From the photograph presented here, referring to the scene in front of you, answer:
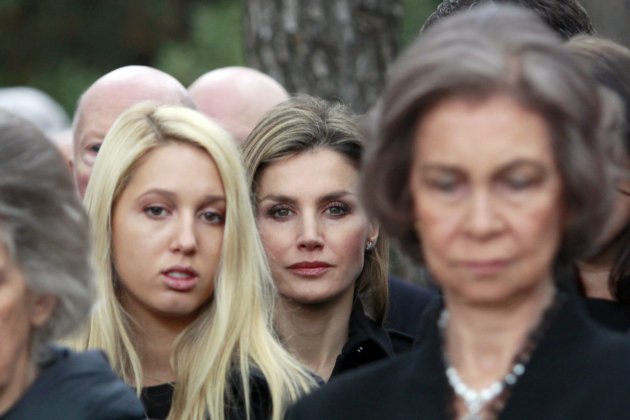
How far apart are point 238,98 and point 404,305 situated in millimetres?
1782

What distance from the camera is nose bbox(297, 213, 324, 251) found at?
18.6 feet

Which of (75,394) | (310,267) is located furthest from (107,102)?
(75,394)

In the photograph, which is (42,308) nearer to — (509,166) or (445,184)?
(445,184)

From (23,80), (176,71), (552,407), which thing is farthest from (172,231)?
(23,80)

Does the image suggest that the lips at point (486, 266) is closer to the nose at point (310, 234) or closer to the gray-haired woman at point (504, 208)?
the gray-haired woman at point (504, 208)

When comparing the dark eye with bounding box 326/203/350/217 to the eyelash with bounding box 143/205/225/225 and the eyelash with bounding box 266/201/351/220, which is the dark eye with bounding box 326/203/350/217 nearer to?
the eyelash with bounding box 266/201/351/220

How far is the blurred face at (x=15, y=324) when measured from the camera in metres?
3.89

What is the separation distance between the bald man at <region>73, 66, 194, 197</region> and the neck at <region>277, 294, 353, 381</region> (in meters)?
1.26

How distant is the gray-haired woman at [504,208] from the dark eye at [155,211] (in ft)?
5.82

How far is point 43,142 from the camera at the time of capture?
399cm

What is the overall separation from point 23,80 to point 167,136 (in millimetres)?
15505

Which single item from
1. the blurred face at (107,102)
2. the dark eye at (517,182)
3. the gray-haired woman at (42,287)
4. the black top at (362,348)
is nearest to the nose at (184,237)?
the black top at (362,348)

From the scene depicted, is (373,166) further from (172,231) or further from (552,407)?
(172,231)

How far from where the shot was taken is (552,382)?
136 inches
